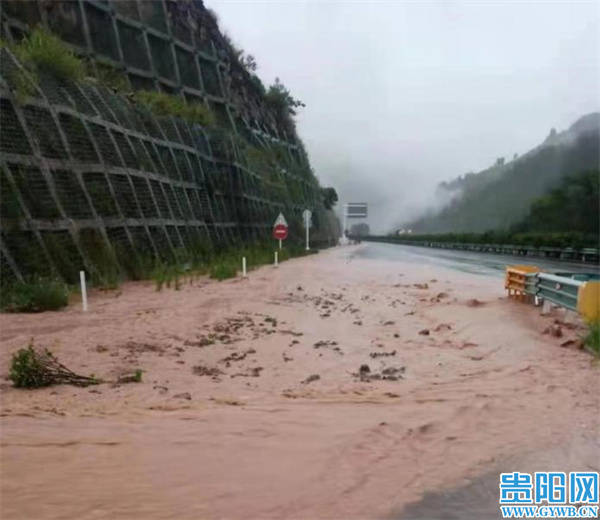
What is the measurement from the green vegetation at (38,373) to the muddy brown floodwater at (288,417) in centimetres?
20

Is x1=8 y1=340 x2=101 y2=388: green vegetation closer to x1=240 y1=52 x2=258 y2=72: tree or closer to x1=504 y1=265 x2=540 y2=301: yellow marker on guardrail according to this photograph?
x1=504 y1=265 x2=540 y2=301: yellow marker on guardrail

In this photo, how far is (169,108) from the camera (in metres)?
27.5

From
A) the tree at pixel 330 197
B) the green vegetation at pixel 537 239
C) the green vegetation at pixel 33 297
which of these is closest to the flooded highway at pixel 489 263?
the green vegetation at pixel 537 239

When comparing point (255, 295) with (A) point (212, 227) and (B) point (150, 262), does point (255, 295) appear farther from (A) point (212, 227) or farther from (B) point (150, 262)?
(A) point (212, 227)

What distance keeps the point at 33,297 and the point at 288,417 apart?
8217 mm

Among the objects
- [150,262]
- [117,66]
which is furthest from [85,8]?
[150,262]

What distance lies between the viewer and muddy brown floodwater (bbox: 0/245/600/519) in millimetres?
3971

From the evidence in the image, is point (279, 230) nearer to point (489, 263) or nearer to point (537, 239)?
point (489, 263)

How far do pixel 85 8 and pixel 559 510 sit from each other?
29.5 meters

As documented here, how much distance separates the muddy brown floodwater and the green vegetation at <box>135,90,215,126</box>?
663 inches

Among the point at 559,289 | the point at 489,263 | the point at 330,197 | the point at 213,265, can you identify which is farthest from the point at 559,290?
the point at 330,197

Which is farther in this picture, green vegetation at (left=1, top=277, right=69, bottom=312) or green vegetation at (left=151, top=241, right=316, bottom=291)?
green vegetation at (left=151, top=241, right=316, bottom=291)

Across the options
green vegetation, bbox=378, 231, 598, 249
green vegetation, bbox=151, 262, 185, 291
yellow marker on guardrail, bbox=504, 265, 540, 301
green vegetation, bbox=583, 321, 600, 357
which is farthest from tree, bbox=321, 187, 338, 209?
green vegetation, bbox=583, 321, 600, 357

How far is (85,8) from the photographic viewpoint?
2755 cm
